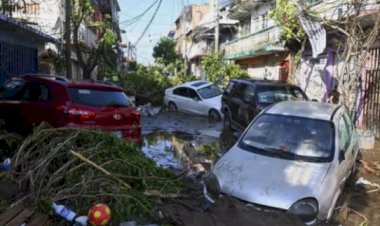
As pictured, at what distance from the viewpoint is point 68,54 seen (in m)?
19.0

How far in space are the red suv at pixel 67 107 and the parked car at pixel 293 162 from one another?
9.32 feet

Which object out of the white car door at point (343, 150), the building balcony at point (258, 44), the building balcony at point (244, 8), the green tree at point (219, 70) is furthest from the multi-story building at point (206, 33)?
the white car door at point (343, 150)

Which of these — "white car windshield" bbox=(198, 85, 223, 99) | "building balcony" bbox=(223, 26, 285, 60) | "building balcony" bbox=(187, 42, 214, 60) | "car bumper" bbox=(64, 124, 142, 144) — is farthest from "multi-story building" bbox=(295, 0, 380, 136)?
"building balcony" bbox=(187, 42, 214, 60)

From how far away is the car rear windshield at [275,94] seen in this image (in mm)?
14031

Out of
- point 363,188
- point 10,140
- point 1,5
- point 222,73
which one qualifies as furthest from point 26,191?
point 222,73

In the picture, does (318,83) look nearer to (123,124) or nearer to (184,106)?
(184,106)

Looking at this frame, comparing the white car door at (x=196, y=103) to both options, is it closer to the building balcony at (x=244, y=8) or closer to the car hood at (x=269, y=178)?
the building balcony at (x=244, y=8)

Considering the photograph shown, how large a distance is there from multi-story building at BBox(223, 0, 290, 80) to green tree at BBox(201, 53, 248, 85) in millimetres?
1473

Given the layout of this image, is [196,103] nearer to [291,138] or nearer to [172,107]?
[172,107]

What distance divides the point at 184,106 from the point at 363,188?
47.0 ft

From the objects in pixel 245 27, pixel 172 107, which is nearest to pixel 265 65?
pixel 245 27

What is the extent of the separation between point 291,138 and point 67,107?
13.6ft

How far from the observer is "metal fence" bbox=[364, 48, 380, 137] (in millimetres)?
15352

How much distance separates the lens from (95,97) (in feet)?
30.1
